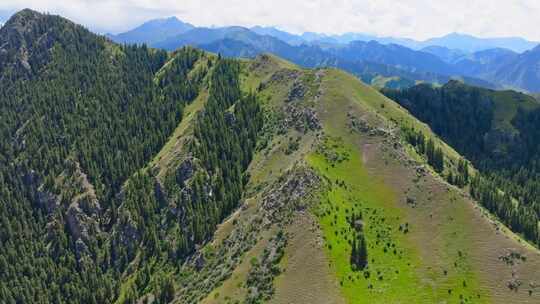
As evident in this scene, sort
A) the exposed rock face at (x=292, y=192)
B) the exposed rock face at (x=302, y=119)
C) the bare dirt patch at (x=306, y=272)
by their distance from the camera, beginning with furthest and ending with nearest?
the exposed rock face at (x=302, y=119), the exposed rock face at (x=292, y=192), the bare dirt patch at (x=306, y=272)

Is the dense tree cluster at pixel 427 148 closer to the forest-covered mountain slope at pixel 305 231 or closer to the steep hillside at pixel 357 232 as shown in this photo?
the forest-covered mountain slope at pixel 305 231

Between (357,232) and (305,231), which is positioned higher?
Answer: (305,231)

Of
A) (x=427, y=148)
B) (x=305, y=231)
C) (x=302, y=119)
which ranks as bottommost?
(x=305, y=231)

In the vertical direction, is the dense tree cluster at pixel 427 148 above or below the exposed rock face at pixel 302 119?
below

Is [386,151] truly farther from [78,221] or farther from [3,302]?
[3,302]

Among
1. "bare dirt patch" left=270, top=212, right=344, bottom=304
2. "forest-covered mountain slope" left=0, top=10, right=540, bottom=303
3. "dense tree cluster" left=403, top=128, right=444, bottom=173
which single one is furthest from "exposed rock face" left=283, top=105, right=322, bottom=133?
"bare dirt patch" left=270, top=212, right=344, bottom=304

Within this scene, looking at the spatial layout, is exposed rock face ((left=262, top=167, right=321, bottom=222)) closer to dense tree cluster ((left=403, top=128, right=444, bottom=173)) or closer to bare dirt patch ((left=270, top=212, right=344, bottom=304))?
bare dirt patch ((left=270, top=212, right=344, bottom=304))

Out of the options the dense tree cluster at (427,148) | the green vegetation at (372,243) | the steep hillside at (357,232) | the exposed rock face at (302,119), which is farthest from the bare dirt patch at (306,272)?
the dense tree cluster at (427,148)

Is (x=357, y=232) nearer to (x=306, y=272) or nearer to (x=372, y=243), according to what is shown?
(x=372, y=243)

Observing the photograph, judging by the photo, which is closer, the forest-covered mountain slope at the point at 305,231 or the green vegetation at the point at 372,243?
the green vegetation at the point at 372,243

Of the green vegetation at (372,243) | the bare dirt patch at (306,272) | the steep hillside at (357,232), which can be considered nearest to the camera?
the green vegetation at (372,243)

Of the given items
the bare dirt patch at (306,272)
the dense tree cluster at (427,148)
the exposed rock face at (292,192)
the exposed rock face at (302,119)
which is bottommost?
the bare dirt patch at (306,272)

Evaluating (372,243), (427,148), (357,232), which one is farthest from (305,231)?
(427,148)
